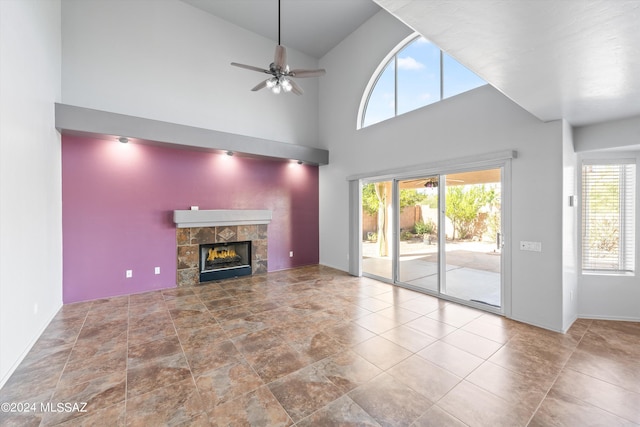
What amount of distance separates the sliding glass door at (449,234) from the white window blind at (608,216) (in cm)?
124

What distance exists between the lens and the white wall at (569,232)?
3.33m

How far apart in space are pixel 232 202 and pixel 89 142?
2.74 metres

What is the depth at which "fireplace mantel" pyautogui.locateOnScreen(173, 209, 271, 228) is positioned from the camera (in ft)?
17.4

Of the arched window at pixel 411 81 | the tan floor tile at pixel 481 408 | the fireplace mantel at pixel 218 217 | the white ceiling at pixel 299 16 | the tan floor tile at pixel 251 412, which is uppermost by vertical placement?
the white ceiling at pixel 299 16

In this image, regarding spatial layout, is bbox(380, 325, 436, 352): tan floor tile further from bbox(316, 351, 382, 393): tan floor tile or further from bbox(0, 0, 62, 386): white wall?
bbox(0, 0, 62, 386): white wall

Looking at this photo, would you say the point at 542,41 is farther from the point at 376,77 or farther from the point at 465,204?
the point at 376,77

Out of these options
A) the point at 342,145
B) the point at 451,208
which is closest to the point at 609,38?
the point at 451,208

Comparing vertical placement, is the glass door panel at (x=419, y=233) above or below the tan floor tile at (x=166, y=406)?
above

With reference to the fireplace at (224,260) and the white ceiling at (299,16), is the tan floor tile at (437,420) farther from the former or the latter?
the white ceiling at (299,16)

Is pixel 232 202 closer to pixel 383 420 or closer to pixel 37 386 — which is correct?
pixel 37 386

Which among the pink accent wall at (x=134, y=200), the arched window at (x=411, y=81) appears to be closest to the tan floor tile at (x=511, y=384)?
the arched window at (x=411, y=81)

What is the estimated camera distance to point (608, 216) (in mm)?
3781

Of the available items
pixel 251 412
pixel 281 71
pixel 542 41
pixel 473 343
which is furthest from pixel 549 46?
pixel 251 412

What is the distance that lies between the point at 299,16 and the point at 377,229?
17.2ft
